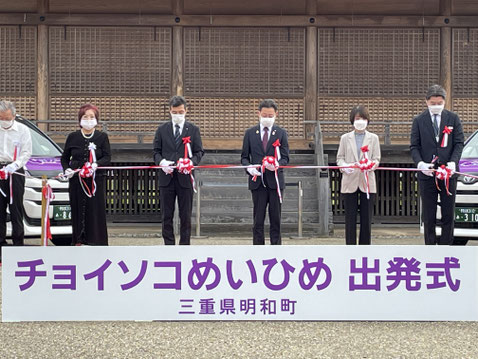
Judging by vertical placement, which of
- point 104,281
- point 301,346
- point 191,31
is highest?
point 191,31

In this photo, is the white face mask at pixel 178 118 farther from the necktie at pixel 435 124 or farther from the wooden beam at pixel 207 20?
the wooden beam at pixel 207 20

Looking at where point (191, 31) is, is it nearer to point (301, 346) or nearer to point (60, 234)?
point (60, 234)

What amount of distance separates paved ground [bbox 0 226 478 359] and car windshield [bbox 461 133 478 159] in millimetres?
4410

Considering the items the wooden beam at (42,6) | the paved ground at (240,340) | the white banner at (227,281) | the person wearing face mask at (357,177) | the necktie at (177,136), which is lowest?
the paved ground at (240,340)

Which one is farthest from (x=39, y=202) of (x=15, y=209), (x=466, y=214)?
(x=466, y=214)

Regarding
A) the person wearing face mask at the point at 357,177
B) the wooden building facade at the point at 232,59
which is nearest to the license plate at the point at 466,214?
the person wearing face mask at the point at 357,177

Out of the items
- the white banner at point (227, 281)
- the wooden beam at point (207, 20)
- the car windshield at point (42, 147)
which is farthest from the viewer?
the wooden beam at point (207, 20)

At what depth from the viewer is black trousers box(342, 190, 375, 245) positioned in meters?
6.90

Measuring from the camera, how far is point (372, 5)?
14578 mm

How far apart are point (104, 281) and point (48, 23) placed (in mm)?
10862

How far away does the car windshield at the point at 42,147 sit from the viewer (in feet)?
30.2

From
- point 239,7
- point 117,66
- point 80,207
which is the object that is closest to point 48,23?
point 117,66

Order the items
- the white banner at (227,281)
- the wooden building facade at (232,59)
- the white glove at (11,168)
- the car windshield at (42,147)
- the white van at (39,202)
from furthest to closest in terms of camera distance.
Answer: the wooden building facade at (232,59), the car windshield at (42,147), the white van at (39,202), the white glove at (11,168), the white banner at (227,281)

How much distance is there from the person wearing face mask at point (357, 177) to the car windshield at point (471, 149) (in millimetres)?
2501
